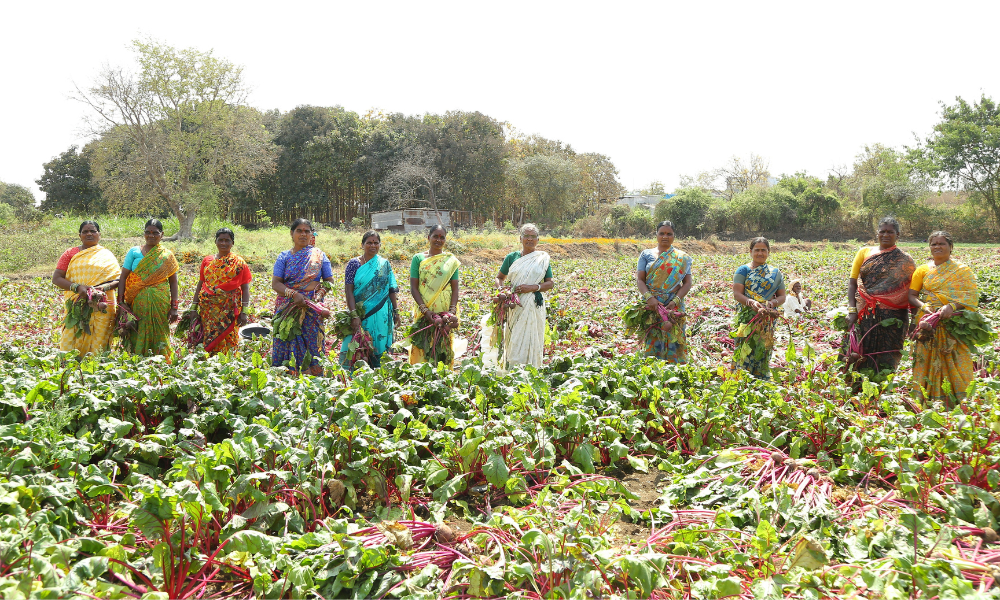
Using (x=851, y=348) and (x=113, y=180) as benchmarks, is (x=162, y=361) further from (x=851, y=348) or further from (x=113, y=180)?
(x=113, y=180)

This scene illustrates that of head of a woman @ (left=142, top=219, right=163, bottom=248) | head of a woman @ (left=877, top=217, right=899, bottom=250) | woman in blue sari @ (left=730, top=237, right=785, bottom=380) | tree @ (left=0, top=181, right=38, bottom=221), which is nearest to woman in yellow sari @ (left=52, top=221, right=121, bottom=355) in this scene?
head of a woman @ (left=142, top=219, right=163, bottom=248)

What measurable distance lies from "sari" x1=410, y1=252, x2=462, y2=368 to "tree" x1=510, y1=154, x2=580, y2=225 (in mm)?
31389

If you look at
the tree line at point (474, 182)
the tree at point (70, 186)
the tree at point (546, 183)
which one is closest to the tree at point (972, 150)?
the tree line at point (474, 182)

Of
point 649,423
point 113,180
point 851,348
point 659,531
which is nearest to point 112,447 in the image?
point 659,531

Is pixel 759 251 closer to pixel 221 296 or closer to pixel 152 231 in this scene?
pixel 221 296

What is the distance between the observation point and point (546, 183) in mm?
36188

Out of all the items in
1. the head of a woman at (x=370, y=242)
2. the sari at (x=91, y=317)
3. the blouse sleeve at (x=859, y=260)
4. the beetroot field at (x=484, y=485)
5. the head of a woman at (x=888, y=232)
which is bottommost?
the beetroot field at (x=484, y=485)

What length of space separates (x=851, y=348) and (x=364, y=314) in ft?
14.9

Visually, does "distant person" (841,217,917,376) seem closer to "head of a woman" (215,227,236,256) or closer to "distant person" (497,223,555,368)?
"distant person" (497,223,555,368)

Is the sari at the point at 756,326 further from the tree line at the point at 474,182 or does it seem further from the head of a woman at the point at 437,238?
the tree line at the point at 474,182

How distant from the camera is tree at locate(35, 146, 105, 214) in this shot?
36.7 meters

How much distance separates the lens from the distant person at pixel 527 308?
221 inches

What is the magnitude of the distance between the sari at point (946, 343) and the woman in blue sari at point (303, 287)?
17.1 feet

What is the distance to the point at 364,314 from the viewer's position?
17.3ft
